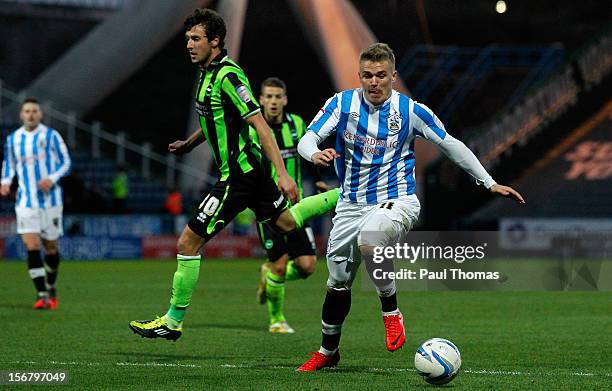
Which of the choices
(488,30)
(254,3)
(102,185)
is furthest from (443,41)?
(102,185)

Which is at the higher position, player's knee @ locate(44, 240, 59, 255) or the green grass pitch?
player's knee @ locate(44, 240, 59, 255)

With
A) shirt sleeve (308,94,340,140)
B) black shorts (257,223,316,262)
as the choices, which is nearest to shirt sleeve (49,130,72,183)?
black shorts (257,223,316,262)

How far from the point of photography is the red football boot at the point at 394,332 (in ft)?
27.6

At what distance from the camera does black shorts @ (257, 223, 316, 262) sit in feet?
37.2

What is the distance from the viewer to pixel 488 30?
41.4 m

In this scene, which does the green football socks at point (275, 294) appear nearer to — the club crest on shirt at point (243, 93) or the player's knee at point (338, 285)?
the player's knee at point (338, 285)

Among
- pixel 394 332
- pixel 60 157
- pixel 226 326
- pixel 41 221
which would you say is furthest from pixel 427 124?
pixel 41 221

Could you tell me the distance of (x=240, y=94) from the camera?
8633mm

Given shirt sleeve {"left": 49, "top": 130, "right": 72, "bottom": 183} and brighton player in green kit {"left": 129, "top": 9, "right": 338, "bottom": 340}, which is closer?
brighton player in green kit {"left": 129, "top": 9, "right": 338, "bottom": 340}

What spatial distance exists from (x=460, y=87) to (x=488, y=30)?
23.1 feet

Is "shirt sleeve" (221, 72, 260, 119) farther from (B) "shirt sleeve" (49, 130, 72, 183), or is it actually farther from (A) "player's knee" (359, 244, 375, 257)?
(B) "shirt sleeve" (49, 130, 72, 183)

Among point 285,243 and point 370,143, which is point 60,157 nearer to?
point 285,243

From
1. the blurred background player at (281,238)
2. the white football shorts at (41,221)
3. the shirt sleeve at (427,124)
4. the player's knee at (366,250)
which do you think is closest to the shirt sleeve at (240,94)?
the shirt sleeve at (427,124)

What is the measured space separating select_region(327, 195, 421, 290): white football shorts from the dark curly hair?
142 cm
